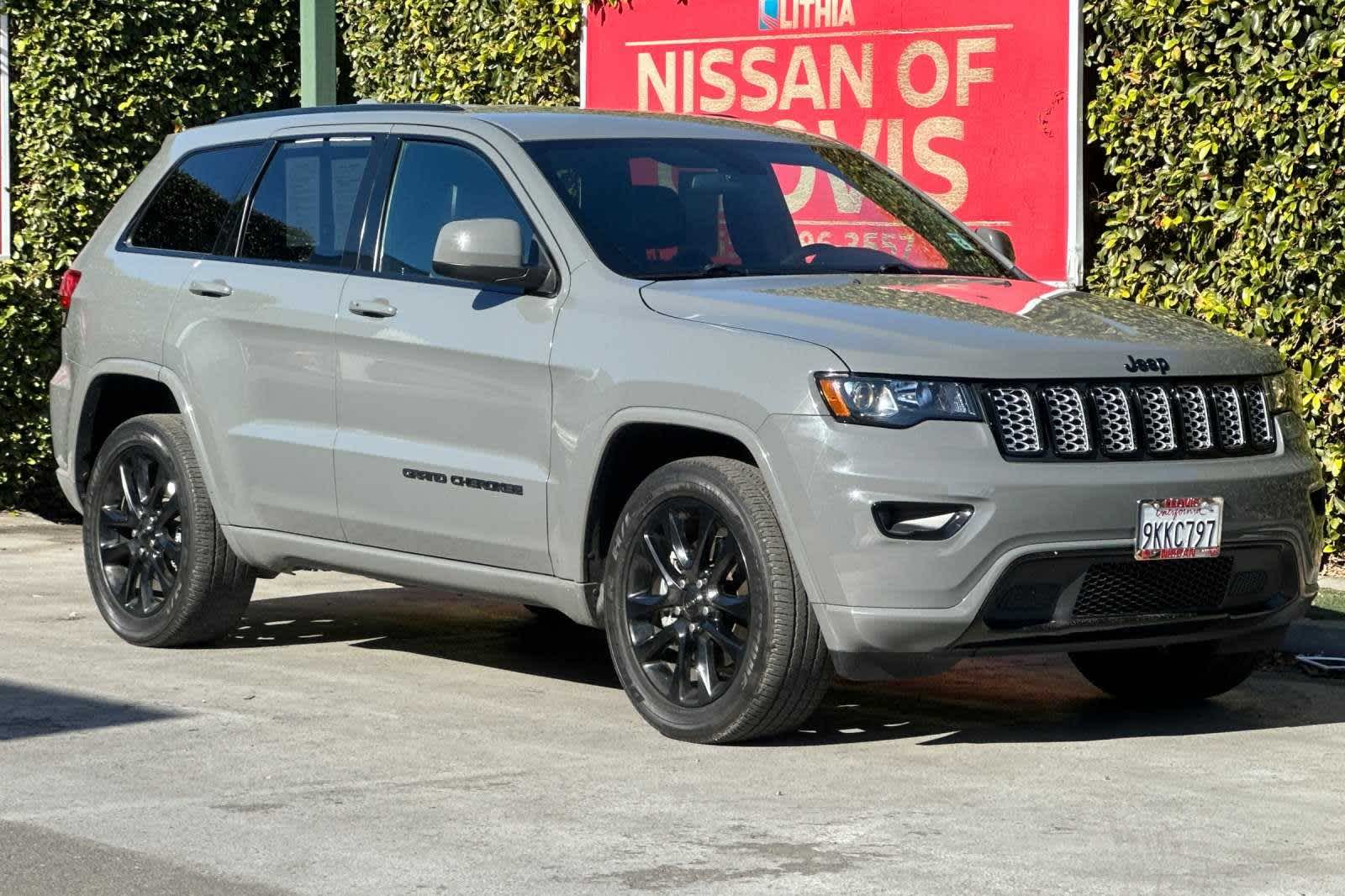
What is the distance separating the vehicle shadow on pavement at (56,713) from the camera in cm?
707

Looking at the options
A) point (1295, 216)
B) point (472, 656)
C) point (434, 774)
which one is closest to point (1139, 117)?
point (1295, 216)

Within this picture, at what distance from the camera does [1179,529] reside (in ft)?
21.4

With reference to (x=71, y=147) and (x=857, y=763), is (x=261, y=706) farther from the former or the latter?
(x=71, y=147)

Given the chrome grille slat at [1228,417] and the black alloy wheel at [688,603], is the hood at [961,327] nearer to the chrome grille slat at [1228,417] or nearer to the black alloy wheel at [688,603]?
the chrome grille slat at [1228,417]

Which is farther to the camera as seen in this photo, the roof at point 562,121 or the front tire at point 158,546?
the front tire at point 158,546

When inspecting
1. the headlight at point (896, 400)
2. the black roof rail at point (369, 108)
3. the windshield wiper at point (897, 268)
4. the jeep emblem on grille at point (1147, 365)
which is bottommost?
the headlight at point (896, 400)

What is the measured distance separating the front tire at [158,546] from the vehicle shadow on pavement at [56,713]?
87 cm

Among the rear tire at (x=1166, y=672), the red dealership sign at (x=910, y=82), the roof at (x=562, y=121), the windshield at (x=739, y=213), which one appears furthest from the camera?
the red dealership sign at (x=910, y=82)

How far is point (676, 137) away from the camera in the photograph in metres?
7.82

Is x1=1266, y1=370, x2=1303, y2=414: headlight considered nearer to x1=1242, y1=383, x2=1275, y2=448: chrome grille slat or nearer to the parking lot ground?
x1=1242, y1=383, x2=1275, y2=448: chrome grille slat

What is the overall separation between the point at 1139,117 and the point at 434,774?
5.18 m

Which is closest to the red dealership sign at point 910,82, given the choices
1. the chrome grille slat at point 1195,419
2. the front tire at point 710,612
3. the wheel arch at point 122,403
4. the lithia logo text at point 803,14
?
the lithia logo text at point 803,14

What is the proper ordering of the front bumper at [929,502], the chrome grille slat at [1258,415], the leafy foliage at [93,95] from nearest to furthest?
the front bumper at [929,502]
the chrome grille slat at [1258,415]
the leafy foliage at [93,95]

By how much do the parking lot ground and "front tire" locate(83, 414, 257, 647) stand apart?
137 millimetres
